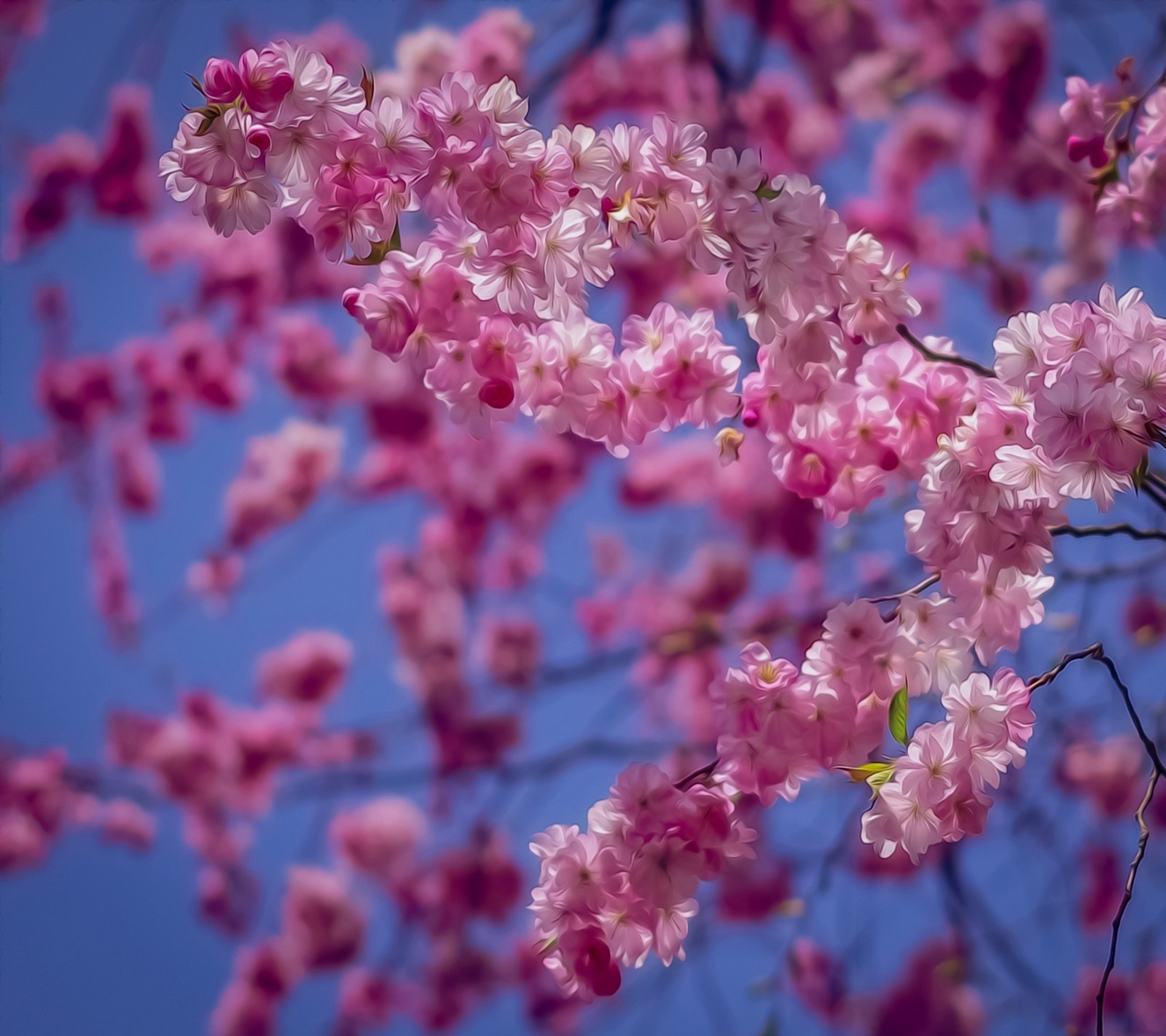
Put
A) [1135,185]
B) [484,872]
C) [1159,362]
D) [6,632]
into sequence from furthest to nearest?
[484,872]
[6,632]
[1135,185]
[1159,362]

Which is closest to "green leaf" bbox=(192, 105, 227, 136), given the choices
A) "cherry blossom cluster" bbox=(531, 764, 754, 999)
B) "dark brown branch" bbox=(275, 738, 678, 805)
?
"cherry blossom cluster" bbox=(531, 764, 754, 999)

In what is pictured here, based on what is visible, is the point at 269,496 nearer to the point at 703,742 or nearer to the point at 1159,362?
the point at 703,742

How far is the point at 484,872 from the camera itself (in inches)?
53.6

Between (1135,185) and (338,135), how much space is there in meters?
0.75

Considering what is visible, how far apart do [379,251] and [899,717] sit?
0.48m

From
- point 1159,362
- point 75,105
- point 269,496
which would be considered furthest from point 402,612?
point 1159,362

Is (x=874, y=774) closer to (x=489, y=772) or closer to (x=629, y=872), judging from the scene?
(x=629, y=872)

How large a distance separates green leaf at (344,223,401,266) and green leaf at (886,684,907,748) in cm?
47

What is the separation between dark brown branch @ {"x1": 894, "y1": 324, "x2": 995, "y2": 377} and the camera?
2.16 ft

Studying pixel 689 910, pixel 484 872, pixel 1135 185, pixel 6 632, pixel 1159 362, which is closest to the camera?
pixel 1159 362

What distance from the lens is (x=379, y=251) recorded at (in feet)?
1.97

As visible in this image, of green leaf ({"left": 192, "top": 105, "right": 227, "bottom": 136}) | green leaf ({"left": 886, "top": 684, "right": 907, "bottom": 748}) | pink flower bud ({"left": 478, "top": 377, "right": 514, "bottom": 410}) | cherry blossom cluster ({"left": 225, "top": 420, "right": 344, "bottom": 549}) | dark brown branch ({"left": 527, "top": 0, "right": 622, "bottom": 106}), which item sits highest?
dark brown branch ({"left": 527, "top": 0, "right": 622, "bottom": 106})

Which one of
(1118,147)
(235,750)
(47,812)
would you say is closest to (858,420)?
(1118,147)

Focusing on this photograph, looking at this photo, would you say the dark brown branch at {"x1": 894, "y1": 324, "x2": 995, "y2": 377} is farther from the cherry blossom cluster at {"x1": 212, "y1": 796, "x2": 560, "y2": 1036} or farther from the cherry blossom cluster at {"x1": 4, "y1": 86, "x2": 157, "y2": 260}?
the cherry blossom cluster at {"x1": 4, "y1": 86, "x2": 157, "y2": 260}
